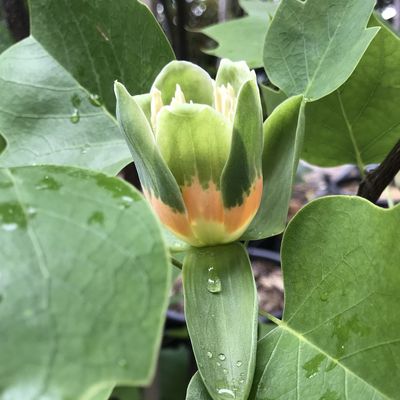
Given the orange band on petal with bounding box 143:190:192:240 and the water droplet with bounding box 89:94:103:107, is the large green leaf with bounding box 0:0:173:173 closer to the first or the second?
the water droplet with bounding box 89:94:103:107

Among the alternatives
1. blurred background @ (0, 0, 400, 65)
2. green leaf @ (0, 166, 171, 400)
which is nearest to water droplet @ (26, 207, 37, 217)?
green leaf @ (0, 166, 171, 400)

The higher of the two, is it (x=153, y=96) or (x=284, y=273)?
(x=153, y=96)

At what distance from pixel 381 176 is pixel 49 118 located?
29cm

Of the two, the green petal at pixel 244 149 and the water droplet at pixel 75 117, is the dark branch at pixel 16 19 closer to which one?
the water droplet at pixel 75 117

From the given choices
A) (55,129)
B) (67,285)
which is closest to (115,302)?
(67,285)

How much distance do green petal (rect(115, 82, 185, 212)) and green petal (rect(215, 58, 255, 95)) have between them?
0.07 m

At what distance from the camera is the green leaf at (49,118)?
476mm

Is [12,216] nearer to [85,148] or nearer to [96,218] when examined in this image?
[96,218]

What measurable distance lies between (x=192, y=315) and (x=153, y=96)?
14cm

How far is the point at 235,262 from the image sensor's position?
362 millimetres

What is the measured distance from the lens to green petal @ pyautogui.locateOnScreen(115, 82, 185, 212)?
320mm

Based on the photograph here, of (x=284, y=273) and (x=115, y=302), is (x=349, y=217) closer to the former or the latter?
(x=284, y=273)

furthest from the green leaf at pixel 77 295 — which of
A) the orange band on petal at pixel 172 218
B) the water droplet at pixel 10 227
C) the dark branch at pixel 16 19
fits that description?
the dark branch at pixel 16 19

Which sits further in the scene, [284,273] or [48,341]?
[284,273]
